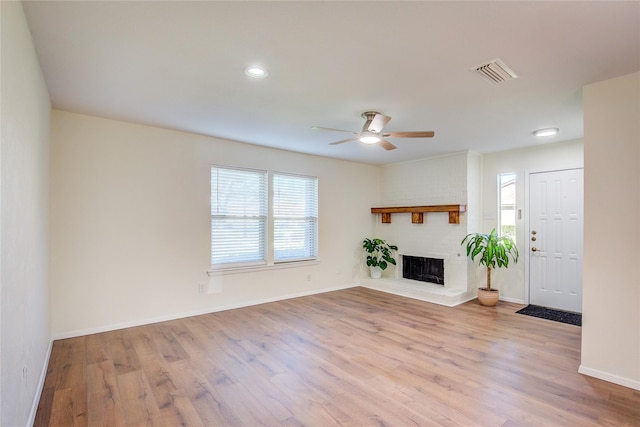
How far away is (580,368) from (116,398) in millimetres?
3669

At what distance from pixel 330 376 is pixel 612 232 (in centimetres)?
251

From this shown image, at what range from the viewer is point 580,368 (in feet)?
8.71

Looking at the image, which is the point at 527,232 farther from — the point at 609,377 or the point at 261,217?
the point at 261,217

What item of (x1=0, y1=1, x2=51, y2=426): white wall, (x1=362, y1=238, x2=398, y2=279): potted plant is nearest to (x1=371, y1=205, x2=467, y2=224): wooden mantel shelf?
(x1=362, y1=238, x2=398, y2=279): potted plant

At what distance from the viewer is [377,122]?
309 centimetres

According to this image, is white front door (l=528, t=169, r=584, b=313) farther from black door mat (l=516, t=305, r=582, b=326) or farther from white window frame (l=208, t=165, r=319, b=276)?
white window frame (l=208, t=165, r=319, b=276)

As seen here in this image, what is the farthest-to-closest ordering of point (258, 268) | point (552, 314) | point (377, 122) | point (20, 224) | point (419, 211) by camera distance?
point (419, 211) < point (258, 268) < point (552, 314) < point (377, 122) < point (20, 224)

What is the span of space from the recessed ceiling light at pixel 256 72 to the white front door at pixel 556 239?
4420 millimetres

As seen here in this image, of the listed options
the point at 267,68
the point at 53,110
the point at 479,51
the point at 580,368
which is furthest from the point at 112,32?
the point at 580,368

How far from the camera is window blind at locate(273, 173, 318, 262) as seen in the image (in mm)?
5125

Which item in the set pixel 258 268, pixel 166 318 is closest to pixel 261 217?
pixel 258 268

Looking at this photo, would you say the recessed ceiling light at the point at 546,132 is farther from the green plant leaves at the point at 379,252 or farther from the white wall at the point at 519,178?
the green plant leaves at the point at 379,252

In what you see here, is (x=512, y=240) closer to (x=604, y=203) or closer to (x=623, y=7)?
(x=604, y=203)

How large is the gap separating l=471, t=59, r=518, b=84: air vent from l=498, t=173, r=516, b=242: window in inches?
122
